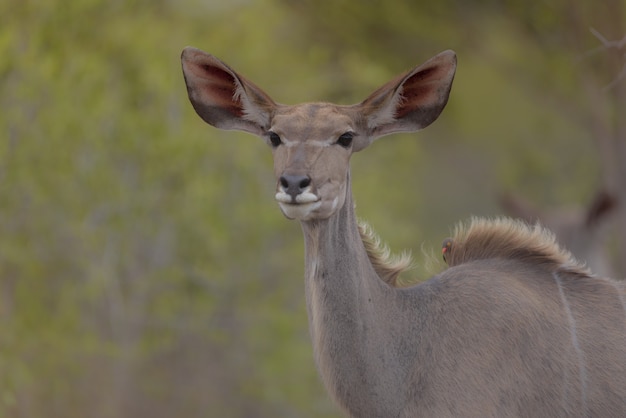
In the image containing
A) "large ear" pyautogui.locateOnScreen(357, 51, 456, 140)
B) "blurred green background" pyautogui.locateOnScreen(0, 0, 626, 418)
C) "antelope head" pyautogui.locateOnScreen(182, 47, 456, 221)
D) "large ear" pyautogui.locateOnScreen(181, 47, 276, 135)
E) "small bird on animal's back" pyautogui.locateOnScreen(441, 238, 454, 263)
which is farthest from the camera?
"blurred green background" pyautogui.locateOnScreen(0, 0, 626, 418)

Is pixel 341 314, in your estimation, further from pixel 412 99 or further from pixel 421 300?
pixel 412 99

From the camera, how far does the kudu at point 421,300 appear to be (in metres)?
5.32

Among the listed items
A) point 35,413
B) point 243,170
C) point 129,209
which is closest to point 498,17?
point 243,170

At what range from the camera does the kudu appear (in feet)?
17.5

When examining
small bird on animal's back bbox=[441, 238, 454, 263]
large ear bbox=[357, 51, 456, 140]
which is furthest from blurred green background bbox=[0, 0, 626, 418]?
large ear bbox=[357, 51, 456, 140]

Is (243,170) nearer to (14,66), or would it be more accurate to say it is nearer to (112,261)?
(112,261)

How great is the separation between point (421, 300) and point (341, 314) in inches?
19.9

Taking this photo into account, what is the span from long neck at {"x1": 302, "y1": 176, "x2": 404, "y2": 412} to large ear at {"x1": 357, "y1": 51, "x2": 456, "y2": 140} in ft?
1.45

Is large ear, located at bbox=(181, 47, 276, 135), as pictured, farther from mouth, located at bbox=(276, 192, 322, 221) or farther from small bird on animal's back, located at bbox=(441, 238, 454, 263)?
small bird on animal's back, located at bbox=(441, 238, 454, 263)

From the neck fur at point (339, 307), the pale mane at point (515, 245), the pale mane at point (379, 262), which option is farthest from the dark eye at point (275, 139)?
the pale mane at point (515, 245)

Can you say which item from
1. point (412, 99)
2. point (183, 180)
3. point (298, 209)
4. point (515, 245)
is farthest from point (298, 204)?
point (183, 180)

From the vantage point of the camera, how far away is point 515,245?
19.3 feet

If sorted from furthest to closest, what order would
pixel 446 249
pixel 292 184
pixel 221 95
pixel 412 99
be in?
pixel 446 249
pixel 221 95
pixel 412 99
pixel 292 184

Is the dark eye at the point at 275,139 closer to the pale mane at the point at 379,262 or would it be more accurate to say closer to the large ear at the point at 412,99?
the large ear at the point at 412,99
